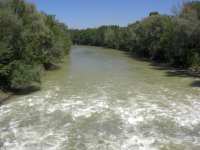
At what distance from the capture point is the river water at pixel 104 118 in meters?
10.1

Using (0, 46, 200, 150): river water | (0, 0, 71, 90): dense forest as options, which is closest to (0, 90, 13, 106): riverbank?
(0, 46, 200, 150): river water

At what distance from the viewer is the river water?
33.1 ft

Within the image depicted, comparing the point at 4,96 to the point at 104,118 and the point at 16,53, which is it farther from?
the point at 104,118

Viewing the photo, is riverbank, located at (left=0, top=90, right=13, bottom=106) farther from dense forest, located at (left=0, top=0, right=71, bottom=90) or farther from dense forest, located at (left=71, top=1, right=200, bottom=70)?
dense forest, located at (left=71, top=1, right=200, bottom=70)

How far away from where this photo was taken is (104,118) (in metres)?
12.9

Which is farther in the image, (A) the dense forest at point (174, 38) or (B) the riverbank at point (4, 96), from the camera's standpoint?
(A) the dense forest at point (174, 38)

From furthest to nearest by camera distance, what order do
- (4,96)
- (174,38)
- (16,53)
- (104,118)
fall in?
(174,38), (16,53), (4,96), (104,118)

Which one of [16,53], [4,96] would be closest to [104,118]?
[4,96]

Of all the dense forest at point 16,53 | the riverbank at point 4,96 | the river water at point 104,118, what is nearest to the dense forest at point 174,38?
the river water at point 104,118

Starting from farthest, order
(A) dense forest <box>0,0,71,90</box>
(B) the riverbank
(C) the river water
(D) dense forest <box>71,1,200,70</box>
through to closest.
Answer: (D) dense forest <box>71,1,200,70</box>, (A) dense forest <box>0,0,71,90</box>, (B) the riverbank, (C) the river water

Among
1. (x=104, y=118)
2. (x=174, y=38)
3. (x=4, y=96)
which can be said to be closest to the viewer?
(x=104, y=118)

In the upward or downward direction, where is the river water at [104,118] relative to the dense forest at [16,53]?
downward

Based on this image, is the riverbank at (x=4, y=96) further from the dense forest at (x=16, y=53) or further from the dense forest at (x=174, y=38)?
the dense forest at (x=174, y=38)

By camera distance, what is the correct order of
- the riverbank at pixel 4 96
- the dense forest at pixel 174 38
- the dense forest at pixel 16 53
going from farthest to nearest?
the dense forest at pixel 174 38 < the dense forest at pixel 16 53 < the riverbank at pixel 4 96
